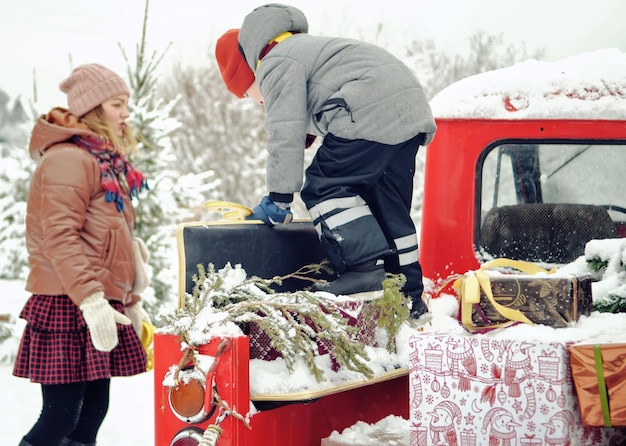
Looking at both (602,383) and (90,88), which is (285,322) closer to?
(602,383)

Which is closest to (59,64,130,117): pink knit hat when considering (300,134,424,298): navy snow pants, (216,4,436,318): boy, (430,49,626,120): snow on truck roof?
(216,4,436,318): boy

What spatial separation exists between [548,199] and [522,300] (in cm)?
160

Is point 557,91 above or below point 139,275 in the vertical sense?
above

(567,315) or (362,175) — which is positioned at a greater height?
(362,175)

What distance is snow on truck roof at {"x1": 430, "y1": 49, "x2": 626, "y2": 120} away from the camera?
317 centimetres

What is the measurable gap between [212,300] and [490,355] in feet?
2.52

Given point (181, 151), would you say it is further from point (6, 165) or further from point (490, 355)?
point (490, 355)

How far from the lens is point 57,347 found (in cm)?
341

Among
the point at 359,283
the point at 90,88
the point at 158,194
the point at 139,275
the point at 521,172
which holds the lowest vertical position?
the point at 139,275

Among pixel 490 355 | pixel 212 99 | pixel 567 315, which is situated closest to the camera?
pixel 490 355

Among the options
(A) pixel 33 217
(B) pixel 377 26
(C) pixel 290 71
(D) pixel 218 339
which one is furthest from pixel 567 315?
(B) pixel 377 26

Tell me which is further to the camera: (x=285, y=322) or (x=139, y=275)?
(x=139, y=275)

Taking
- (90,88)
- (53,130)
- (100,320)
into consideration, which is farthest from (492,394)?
(90,88)

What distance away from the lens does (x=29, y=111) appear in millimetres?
8109
